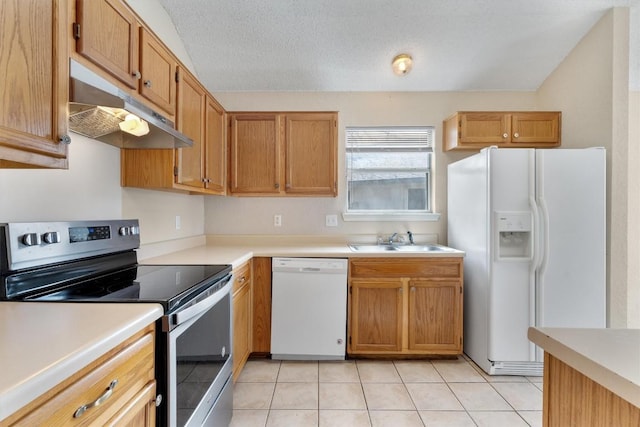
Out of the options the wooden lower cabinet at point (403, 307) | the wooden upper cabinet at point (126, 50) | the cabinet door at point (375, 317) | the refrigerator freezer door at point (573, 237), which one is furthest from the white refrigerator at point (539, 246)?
the wooden upper cabinet at point (126, 50)

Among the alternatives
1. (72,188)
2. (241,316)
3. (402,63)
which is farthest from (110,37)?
(402,63)

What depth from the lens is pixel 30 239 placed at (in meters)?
1.14

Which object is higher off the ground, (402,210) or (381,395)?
(402,210)

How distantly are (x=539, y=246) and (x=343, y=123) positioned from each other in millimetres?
1912

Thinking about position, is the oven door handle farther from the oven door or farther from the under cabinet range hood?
the under cabinet range hood

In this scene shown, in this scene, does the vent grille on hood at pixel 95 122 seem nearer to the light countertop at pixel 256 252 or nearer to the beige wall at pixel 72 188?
the beige wall at pixel 72 188

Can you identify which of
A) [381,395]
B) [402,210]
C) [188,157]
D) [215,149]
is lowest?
[381,395]

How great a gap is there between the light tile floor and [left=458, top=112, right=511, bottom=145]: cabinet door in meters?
1.85

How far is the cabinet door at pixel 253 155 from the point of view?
2.69 m

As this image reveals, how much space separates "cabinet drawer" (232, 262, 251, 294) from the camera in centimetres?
198

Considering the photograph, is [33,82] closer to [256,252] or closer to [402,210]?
[256,252]

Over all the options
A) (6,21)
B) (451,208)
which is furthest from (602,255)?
(6,21)

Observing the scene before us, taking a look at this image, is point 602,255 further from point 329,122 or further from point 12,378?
point 12,378

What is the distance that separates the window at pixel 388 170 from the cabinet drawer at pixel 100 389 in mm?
2349
